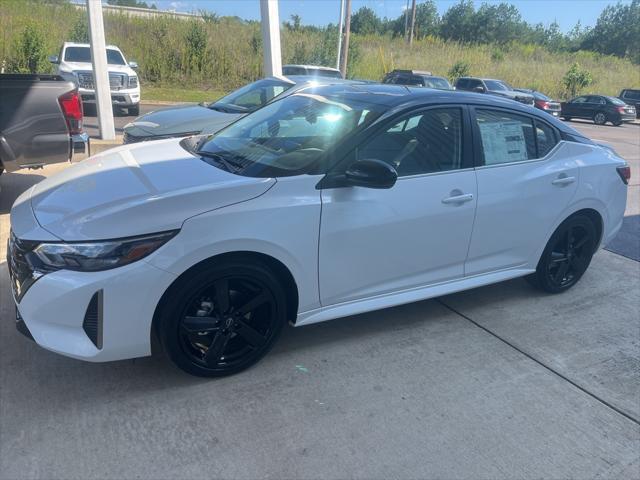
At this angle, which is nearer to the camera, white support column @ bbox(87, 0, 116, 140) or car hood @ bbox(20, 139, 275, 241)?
car hood @ bbox(20, 139, 275, 241)

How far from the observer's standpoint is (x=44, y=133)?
205 inches

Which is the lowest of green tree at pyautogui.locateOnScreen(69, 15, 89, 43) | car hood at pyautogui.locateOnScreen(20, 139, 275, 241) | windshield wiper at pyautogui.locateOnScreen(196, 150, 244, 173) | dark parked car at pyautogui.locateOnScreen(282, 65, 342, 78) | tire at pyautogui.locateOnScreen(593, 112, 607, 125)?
tire at pyautogui.locateOnScreen(593, 112, 607, 125)

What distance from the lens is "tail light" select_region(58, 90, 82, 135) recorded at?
528 centimetres

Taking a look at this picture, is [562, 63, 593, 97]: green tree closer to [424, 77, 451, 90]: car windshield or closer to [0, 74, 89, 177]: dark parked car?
[424, 77, 451, 90]: car windshield

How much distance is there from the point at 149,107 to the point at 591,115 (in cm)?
2216

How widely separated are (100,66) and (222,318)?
7667 millimetres

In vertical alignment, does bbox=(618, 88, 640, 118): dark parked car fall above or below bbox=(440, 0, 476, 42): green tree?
below

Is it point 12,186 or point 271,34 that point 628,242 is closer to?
point 271,34

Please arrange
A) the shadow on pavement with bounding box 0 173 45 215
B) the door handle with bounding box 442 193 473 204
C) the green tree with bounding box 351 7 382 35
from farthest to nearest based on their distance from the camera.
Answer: the green tree with bounding box 351 7 382 35
the shadow on pavement with bounding box 0 173 45 215
the door handle with bounding box 442 193 473 204

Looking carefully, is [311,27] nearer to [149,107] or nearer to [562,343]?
[149,107]

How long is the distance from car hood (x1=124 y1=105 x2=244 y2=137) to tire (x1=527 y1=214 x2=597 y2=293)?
13.5 feet

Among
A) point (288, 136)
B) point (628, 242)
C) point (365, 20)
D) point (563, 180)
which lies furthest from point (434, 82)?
point (365, 20)

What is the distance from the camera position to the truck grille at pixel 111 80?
537 inches

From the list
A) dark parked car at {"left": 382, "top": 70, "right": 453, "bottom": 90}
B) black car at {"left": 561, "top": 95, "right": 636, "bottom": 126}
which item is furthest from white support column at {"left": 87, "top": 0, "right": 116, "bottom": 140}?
black car at {"left": 561, "top": 95, "right": 636, "bottom": 126}
